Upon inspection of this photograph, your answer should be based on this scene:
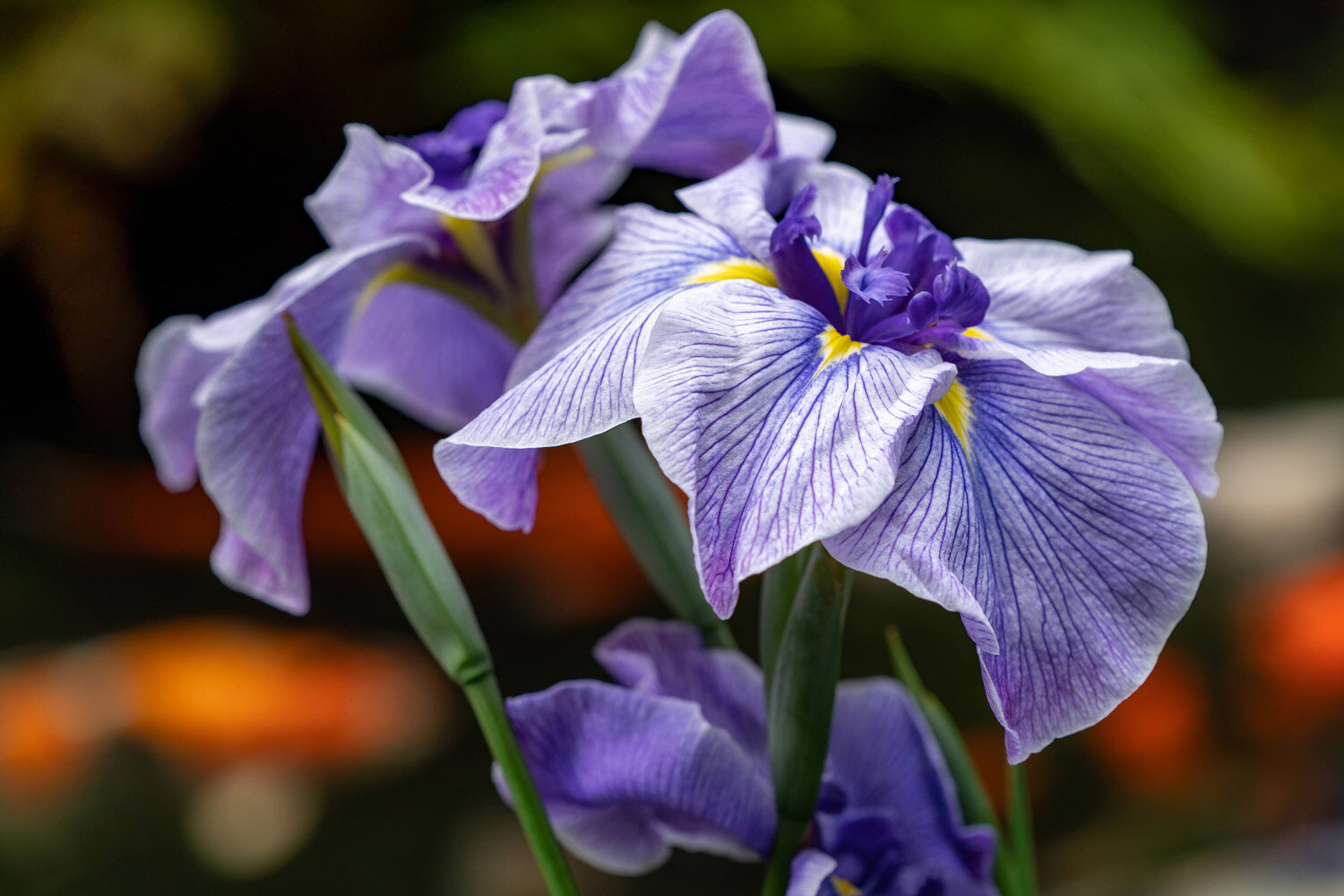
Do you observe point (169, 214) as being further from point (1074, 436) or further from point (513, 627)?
point (1074, 436)

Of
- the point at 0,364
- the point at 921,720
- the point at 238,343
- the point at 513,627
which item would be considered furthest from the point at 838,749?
the point at 0,364

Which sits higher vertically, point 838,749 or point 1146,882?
point 838,749

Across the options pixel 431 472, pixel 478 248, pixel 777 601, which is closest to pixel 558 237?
pixel 478 248

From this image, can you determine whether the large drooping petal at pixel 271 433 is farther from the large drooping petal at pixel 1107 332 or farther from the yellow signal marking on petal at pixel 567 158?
the large drooping petal at pixel 1107 332

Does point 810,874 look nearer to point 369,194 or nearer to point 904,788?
point 904,788

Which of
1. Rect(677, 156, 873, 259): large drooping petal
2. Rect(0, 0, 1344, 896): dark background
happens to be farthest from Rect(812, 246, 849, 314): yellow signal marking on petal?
Rect(0, 0, 1344, 896): dark background

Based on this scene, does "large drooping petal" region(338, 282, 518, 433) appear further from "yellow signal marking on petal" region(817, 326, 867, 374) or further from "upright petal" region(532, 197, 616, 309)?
"yellow signal marking on petal" region(817, 326, 867, 374)

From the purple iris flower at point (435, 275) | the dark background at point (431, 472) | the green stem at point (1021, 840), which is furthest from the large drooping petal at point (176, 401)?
the dark background at point (431, 472)
